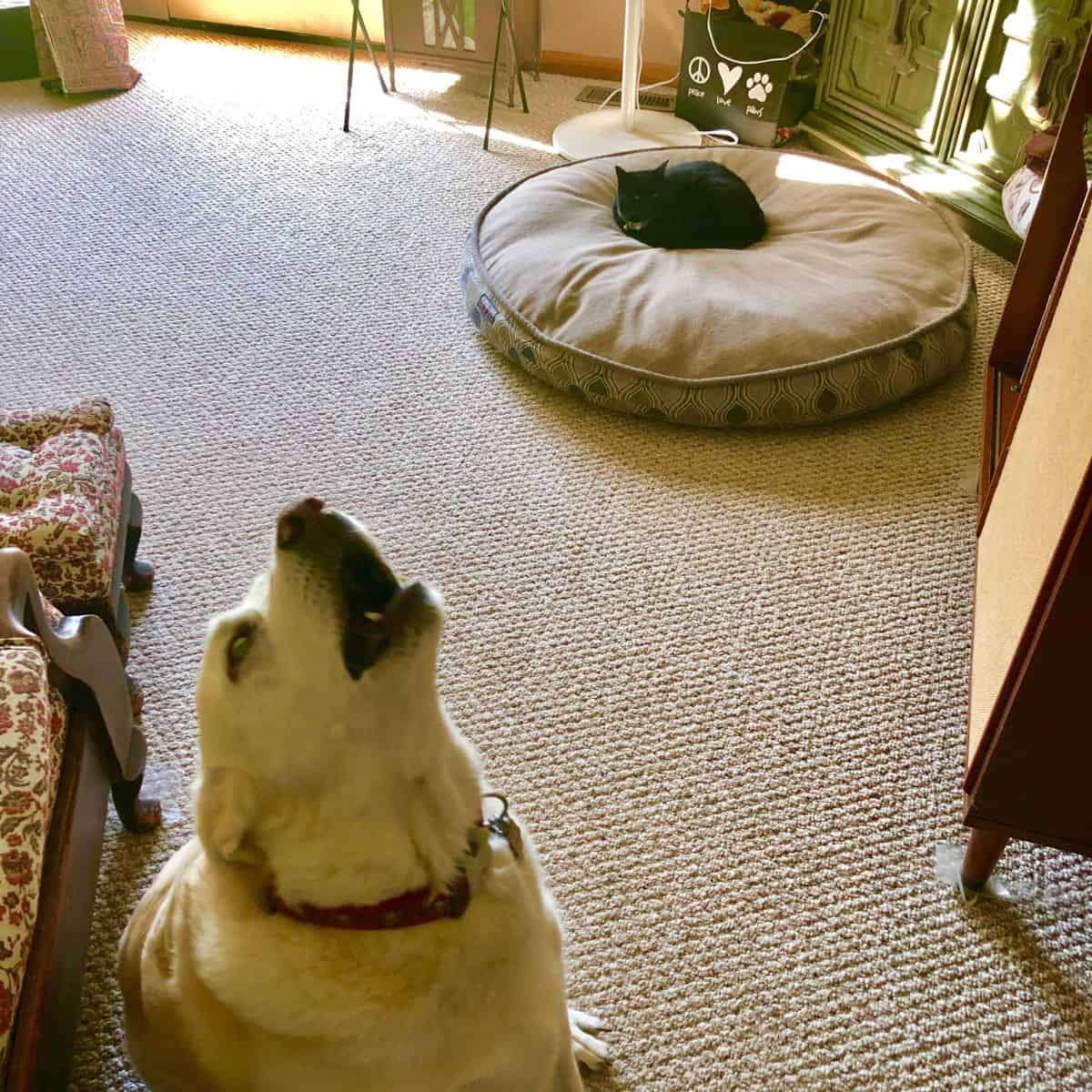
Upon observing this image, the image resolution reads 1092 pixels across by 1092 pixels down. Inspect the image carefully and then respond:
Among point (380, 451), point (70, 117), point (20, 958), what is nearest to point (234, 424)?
point (380, 451)

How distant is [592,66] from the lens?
3.79 metres

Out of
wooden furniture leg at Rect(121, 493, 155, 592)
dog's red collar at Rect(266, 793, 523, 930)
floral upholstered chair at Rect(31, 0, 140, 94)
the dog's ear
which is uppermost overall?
the dog's ear

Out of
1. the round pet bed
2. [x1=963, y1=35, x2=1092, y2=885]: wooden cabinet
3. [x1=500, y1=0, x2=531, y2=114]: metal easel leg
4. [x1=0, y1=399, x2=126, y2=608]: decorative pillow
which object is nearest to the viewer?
[x1=963, y1=35, x2=1092, y2=885]: wooden cabinet

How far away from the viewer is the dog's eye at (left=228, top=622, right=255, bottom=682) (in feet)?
2.51

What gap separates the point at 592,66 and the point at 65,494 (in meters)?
3.03

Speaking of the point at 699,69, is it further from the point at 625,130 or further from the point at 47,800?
the point at 47,800

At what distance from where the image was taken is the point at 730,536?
1.87m

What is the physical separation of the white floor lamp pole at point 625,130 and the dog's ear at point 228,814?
272cm

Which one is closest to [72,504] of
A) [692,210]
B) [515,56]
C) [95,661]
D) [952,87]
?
[95,661]

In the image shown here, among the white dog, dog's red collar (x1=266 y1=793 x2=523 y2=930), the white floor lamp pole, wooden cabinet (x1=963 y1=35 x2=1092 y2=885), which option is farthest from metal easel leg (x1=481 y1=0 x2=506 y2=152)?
dog's red collar (x1=266 y1=793 x2=523 y2=930)

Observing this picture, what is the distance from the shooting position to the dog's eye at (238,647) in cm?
76

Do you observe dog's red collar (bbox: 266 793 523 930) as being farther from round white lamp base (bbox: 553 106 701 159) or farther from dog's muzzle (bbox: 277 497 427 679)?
round white lamp base (bbox: 553 106 701 159)

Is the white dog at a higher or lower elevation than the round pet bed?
higher

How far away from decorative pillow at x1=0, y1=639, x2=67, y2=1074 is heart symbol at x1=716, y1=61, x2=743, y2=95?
9.02 feet
